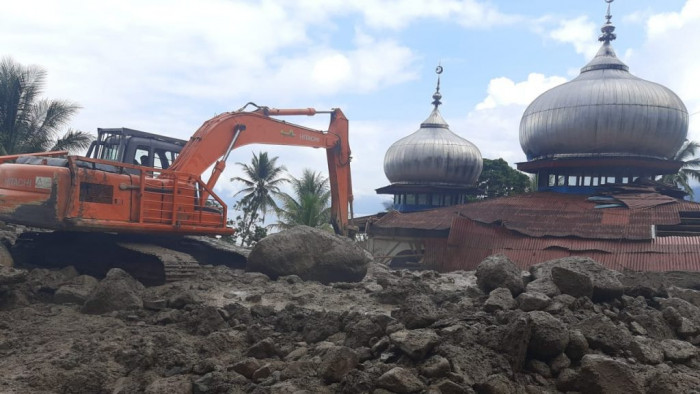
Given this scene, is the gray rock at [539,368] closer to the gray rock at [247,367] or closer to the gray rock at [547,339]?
the gray rock at [547,339]

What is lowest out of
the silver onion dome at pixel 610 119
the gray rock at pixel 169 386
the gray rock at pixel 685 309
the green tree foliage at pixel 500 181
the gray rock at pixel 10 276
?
the gray rock at pixel 169 386

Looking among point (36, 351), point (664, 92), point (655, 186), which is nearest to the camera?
point (36, 351)

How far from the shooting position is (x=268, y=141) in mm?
14844

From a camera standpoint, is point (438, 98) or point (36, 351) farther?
point (438, 98)

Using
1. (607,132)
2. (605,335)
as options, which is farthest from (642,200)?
(605,335)

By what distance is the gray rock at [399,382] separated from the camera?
5.15 metres

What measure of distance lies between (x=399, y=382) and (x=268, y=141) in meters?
10.4

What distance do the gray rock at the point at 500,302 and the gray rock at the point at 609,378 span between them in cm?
179

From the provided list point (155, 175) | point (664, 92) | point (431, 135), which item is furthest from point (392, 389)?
point (431, 135)

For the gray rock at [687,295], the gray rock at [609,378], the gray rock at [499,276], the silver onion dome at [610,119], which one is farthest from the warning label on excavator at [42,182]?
the silver onion dome at [610,119]

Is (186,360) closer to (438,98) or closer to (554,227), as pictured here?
(554,227)

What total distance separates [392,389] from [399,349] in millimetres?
805

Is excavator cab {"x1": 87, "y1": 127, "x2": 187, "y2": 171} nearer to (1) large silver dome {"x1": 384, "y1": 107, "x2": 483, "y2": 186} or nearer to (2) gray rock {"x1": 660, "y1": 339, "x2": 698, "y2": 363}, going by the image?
(2) gray rock {"x1": 660, "y1": 339, "x2": 698, "y2": 363}

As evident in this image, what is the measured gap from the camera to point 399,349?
5957 mm
